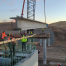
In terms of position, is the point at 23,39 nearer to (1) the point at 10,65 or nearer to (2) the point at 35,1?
(1) the point at 10,65

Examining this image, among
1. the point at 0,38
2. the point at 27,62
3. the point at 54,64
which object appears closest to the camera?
Result: the point at 27,62

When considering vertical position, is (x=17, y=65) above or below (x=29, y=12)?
below

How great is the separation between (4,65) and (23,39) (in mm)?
4088

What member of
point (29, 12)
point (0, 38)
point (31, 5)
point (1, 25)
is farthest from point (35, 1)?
point (1, 25)

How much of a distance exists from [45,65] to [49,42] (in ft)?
75.6

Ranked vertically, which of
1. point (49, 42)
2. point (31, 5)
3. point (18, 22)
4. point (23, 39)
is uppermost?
point (31, 5)

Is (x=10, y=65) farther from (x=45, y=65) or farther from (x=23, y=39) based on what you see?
(x=45, y=65)

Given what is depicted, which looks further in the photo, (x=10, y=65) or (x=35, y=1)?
(x=35, y=1)

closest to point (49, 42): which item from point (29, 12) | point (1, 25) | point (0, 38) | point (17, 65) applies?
point (29, 12)

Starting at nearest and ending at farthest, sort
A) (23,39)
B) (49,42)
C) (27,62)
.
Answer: (27,62) → (23,39) → (49,42)

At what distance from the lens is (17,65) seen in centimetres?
A: 962

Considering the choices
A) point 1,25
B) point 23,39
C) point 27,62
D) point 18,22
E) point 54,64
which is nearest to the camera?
point 18,22

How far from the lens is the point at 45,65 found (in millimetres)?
23203

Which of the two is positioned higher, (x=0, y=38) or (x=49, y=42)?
(x=0, y=38)
